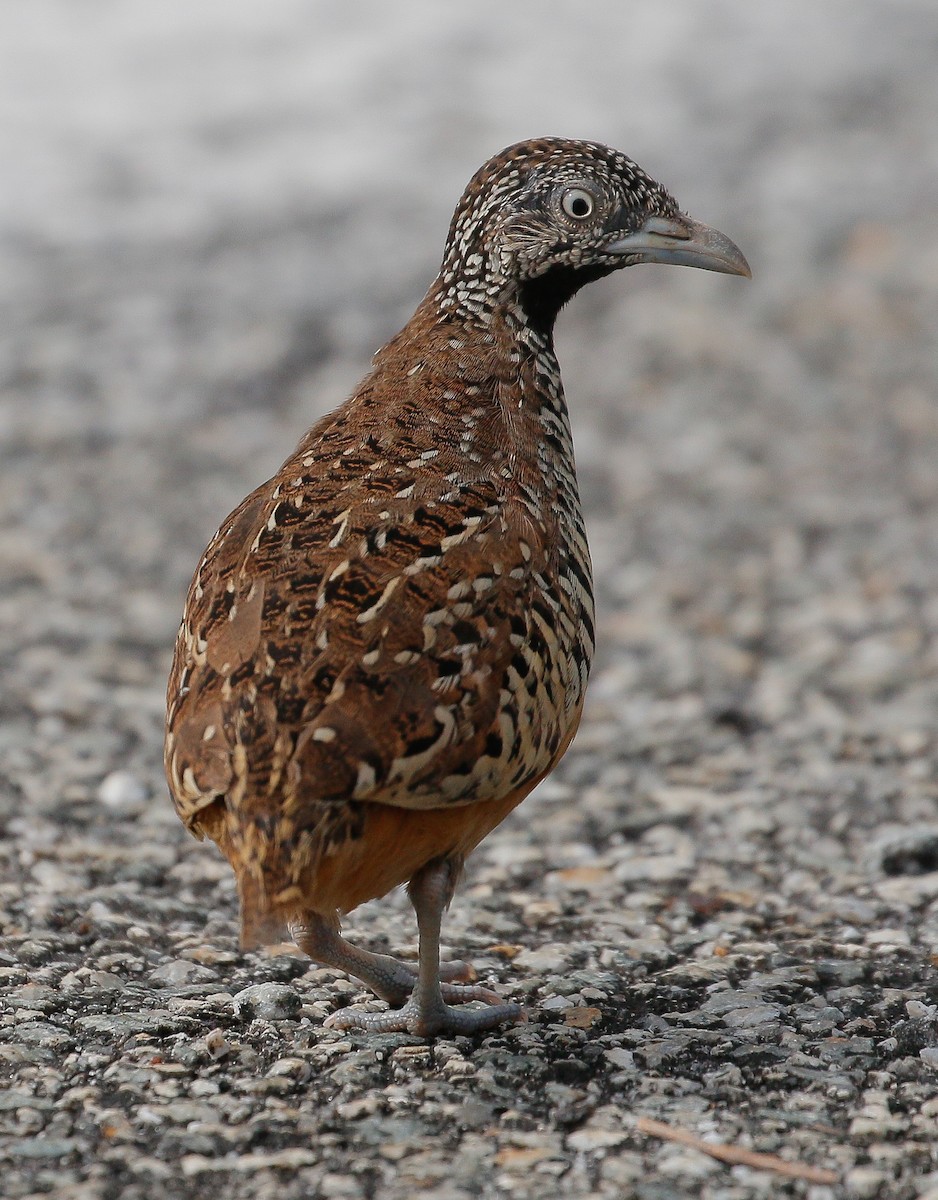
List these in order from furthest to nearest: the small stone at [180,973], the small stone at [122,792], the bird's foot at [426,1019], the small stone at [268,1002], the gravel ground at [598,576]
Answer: the small stone at [122,792] < the small stone at [180,973] < the small stone at [268,1002] < the bird's foot at [426,1019] < the gravel ground at [598,576]

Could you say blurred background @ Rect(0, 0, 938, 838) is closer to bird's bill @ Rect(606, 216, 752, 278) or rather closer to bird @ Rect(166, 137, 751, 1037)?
bird @ Rect(166, 137, 751, 1037)

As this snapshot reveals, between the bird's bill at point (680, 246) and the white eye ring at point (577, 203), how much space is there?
0.16 m

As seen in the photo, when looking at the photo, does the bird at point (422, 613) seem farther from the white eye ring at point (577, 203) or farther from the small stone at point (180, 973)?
the small stone at point (180, 973)

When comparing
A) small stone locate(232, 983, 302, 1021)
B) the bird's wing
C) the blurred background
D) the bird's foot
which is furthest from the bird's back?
the blurred background

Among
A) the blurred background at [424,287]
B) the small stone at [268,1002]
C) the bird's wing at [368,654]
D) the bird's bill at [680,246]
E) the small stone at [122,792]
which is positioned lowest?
the small stone at [268,1002]

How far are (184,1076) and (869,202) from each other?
10.9 m

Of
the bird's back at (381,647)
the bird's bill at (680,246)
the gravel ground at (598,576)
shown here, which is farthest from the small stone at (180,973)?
the bird's bill at (680,246)

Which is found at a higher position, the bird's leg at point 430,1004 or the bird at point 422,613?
the bird at point 422,613

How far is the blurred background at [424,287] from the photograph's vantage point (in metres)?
8.52

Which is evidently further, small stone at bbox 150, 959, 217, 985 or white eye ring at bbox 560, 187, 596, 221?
white eye ring at bbox 560, 187, 596, 221

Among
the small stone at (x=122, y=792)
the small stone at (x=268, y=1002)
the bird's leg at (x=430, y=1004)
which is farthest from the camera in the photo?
the small stone at (x=122, y=792)

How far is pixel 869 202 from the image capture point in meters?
13.4

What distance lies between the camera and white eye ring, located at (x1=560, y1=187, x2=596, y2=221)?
5.45m

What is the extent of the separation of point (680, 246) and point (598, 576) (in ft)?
13.2
